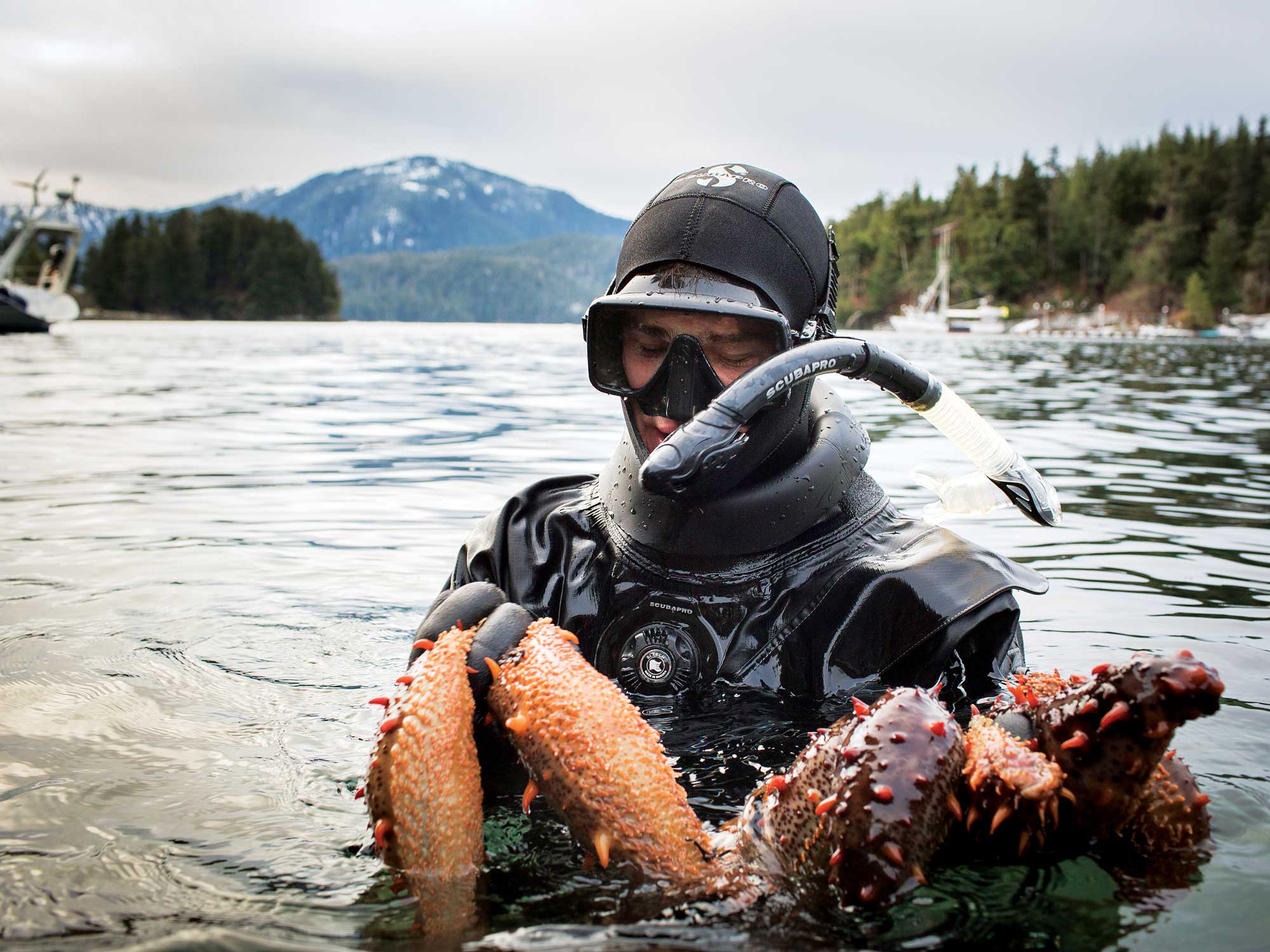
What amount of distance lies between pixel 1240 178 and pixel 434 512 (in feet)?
286

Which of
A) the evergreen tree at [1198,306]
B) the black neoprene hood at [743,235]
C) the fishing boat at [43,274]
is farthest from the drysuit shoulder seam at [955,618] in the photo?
the evergreen tree at [1198,306]

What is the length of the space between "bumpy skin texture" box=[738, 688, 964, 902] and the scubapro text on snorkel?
704 mm

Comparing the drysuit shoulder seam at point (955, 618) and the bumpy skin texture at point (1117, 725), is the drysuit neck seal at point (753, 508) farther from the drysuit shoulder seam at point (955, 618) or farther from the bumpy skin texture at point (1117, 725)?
the bumpy skin texture at point (1117, 725)

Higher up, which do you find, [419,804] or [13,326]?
[13,326]

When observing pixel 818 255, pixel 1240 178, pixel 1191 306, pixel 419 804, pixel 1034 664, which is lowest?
pixel 1034 664

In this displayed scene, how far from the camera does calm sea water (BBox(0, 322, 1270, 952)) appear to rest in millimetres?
1868

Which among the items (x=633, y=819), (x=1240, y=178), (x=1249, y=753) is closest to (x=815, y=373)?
(x=633, y=819)

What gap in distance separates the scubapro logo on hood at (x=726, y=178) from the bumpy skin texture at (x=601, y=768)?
1644mm

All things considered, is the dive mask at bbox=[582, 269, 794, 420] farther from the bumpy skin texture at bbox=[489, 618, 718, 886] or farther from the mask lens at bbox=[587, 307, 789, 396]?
the bumpy skin texture at bbox=[489, 618, 718, 886]

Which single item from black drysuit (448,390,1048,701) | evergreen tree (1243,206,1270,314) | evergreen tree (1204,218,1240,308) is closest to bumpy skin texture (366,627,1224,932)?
black drysuit (448,390,1048,701)

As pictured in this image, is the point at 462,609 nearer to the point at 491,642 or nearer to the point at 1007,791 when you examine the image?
the point at 491,642

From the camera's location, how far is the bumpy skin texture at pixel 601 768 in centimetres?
188

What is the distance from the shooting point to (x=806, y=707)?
2.76 metres

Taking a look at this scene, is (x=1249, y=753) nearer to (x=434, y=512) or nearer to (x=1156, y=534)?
(x=1156, y=534)
